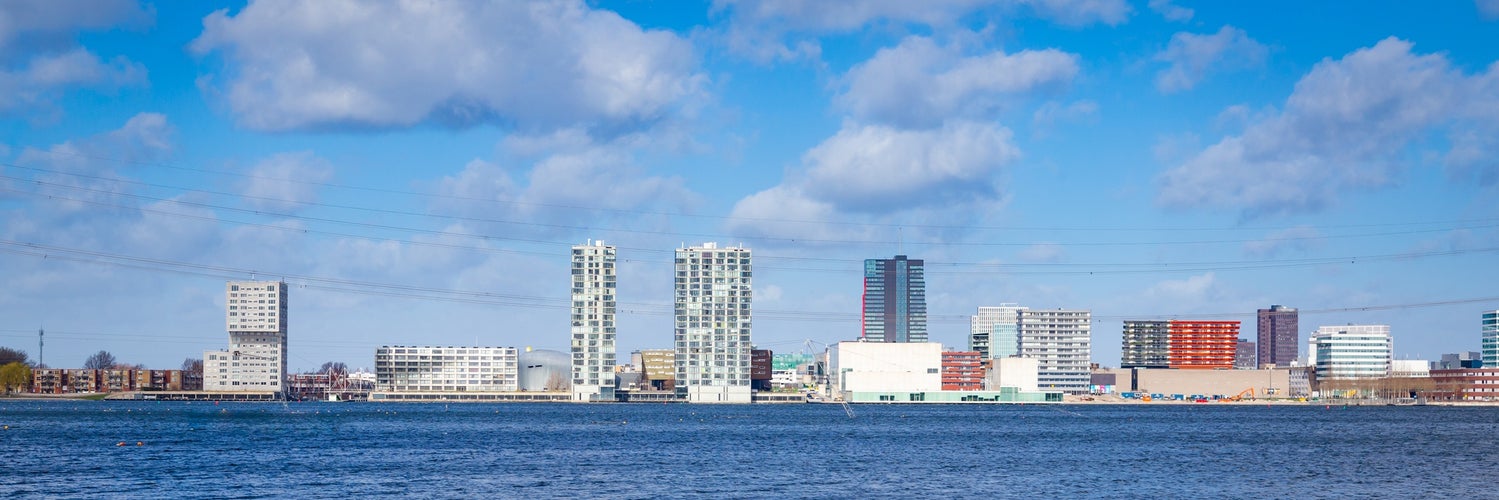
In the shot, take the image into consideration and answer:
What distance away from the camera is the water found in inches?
2940

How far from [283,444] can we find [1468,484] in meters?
80.3

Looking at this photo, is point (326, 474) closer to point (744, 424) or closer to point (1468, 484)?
point (1468, 484)

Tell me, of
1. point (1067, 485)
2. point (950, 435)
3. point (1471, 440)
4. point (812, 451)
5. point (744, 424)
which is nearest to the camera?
point (1067, 485)

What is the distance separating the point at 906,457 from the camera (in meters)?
100

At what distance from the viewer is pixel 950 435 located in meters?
138

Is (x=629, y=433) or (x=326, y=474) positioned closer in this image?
(x=326, y=474)

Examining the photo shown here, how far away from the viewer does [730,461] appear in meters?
95.8

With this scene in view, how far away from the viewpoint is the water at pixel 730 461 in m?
74.7

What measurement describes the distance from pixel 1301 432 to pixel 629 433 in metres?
66.1

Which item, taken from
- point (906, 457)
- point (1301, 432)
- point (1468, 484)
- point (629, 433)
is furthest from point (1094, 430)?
point (1468, 484)

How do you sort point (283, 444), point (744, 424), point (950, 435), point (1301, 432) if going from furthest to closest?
point (744, 424) → point (1301, 432) → point (950, 435) → point (283, 444)

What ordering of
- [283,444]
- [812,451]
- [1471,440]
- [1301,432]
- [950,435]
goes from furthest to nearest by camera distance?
1. [1301,432]
2. [950,435]
3. [1471,440]
4. [283,444]
5. [812,451]

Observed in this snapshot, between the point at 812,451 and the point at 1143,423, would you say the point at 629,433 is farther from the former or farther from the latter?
the point at 1143,423

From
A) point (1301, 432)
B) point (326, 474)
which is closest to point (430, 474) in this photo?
point (326, 474)
